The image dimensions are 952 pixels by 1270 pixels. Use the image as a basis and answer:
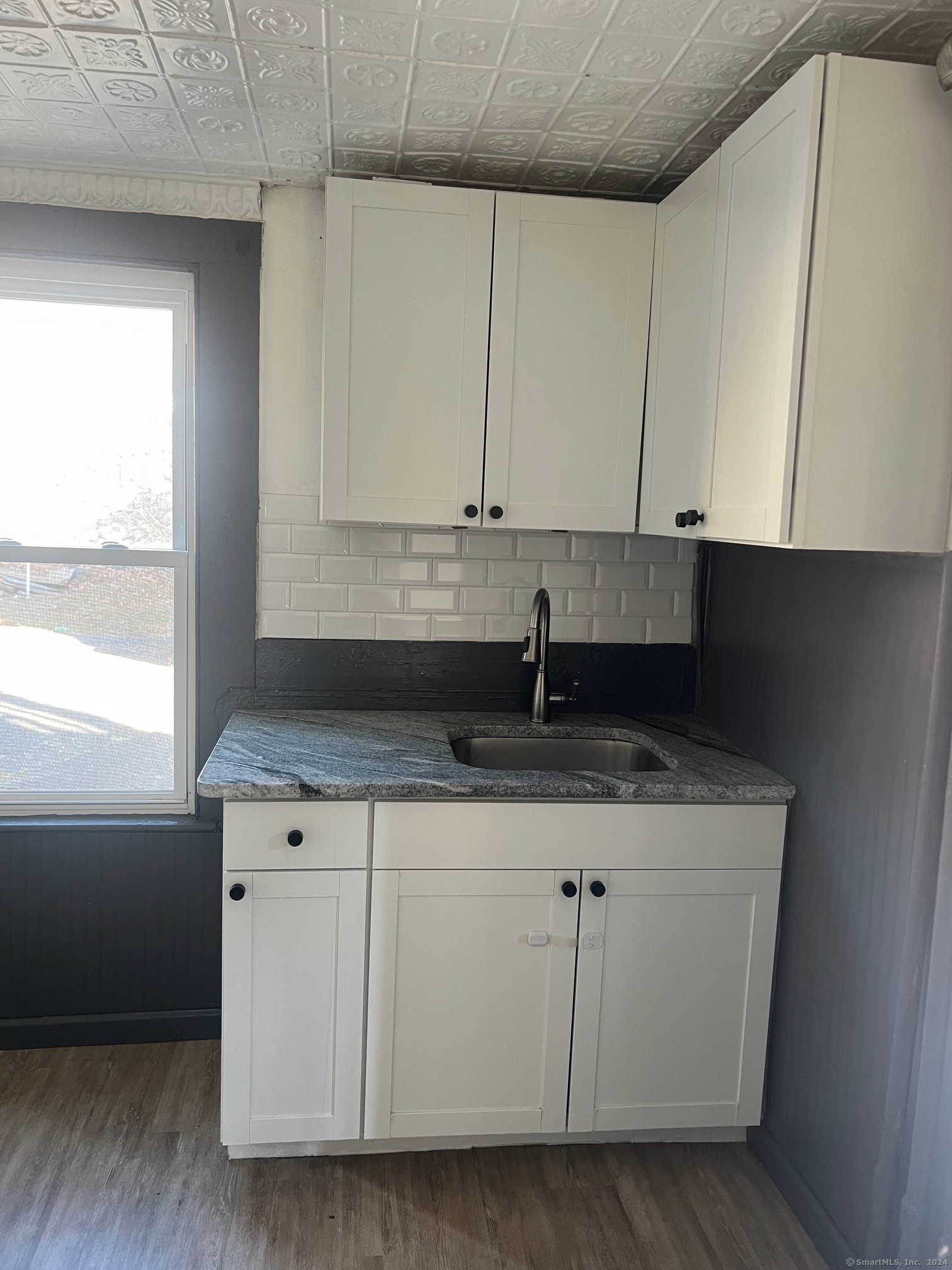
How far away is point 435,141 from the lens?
87.1 inches

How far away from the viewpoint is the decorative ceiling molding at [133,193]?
2457 millimetres

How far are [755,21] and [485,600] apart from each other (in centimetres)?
150

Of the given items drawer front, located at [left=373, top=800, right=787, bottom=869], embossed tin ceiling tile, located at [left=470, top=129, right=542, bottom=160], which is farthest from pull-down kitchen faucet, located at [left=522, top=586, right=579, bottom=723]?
embossed tin ceiling tile, located at [left=470, top=129, right=542, bottom=160]

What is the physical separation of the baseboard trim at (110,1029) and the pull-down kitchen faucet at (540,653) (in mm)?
1220

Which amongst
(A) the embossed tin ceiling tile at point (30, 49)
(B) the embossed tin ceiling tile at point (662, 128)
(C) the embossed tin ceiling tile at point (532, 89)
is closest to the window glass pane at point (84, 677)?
(A) the embossed tin ceiling tile at point (30, 49)

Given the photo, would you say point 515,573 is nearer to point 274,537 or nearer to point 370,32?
point 274,537

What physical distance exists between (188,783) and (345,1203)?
3.70ft

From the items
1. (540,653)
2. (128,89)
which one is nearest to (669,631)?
(540,653)

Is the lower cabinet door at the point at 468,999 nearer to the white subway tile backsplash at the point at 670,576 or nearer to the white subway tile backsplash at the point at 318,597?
the white subway tile backsplash at the point at 318,597

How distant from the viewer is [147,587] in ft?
8.71

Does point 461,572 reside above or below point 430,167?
below

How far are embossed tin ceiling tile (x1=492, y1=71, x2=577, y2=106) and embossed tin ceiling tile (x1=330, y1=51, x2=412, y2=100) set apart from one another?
0.19 m

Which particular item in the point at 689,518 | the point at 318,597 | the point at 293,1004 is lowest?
the point at 293,1004

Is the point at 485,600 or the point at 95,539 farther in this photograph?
the point at 485,600
